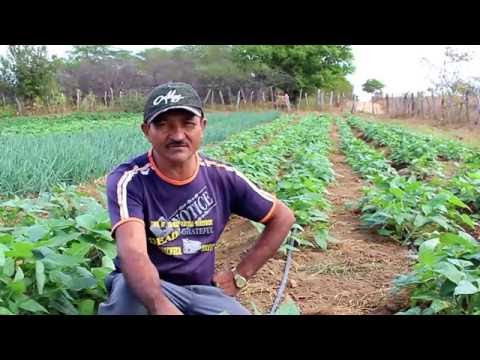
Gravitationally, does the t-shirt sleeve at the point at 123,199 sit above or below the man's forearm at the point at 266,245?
above

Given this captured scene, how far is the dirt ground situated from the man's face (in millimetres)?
1096

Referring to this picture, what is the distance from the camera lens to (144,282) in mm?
1745

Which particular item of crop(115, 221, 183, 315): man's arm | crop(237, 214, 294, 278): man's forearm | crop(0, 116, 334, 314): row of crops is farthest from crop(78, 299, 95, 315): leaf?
crop(237, 214, 294, 278): man's forearm

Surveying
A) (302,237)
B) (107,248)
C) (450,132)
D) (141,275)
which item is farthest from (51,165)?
(450,132)

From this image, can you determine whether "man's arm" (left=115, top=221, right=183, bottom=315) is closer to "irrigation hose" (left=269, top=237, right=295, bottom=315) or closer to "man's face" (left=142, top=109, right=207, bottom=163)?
"man's face" (left=142, top=109, right=207, bottom=163)

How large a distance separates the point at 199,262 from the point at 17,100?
84.8 ft

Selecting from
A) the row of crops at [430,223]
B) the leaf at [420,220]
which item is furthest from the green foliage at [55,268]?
the leaf at [420,220]

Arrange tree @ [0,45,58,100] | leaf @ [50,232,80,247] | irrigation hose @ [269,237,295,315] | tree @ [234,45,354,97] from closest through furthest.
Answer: leaf @ [50,232,80,247] → irrigation hose @ [269,237,295,315] → tree @ [0,45,58,100] → tree @ [234,45,354,97]

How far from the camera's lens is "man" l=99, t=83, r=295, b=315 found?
6.08 feet

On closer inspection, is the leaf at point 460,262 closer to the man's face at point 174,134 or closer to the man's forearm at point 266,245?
the man's forearm at point 266,245

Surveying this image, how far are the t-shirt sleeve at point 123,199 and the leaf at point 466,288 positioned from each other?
3.62 ft

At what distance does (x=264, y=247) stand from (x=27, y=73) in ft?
90.7

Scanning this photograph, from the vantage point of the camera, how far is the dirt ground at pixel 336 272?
9.05ft
